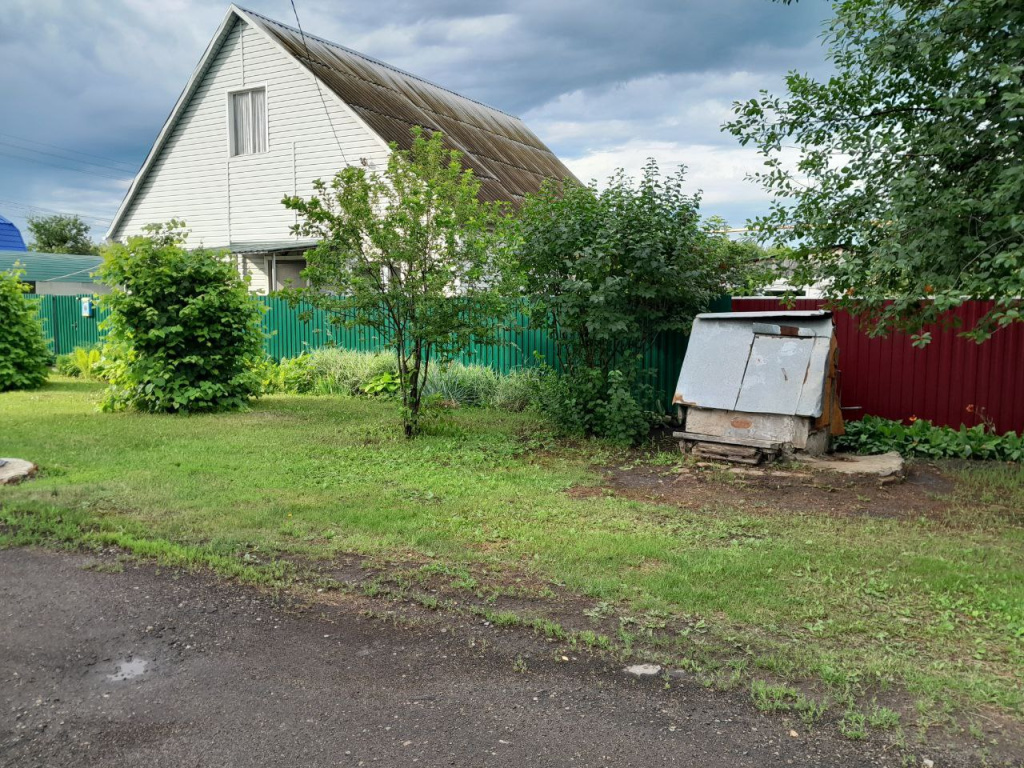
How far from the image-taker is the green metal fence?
37.2ft

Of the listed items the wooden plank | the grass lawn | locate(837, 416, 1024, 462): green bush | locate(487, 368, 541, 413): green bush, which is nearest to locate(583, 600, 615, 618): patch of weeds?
the grass lawn

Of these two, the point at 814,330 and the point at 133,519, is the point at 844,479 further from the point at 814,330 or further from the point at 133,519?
the point at 133,519

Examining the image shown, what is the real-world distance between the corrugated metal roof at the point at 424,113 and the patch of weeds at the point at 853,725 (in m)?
15.3

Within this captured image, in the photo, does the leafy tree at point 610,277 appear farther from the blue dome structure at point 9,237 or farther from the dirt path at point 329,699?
the blue dome structure at point 9,237

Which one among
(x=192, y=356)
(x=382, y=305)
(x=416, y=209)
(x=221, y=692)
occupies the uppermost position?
(x=416, y=209)

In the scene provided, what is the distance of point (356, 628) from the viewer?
13.8 ft

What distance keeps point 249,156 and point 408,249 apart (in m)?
13.3

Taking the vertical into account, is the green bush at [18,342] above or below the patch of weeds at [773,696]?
above

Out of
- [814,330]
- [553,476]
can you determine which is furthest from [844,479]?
[553,476]

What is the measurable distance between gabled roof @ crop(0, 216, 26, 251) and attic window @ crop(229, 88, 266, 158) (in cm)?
2280

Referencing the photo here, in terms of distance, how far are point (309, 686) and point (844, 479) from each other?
603cm

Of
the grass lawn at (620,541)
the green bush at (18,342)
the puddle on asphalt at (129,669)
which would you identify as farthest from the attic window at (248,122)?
the puddle on asphalt at (129,669)

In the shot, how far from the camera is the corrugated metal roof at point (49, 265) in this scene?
29.7 meters

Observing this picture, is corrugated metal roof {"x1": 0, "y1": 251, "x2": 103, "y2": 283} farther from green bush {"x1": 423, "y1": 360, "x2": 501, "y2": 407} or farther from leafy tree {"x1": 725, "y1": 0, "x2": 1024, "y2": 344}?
leafy tree {"x1": 725, "y1": 0, "x2": 1024, "y2": 344}
